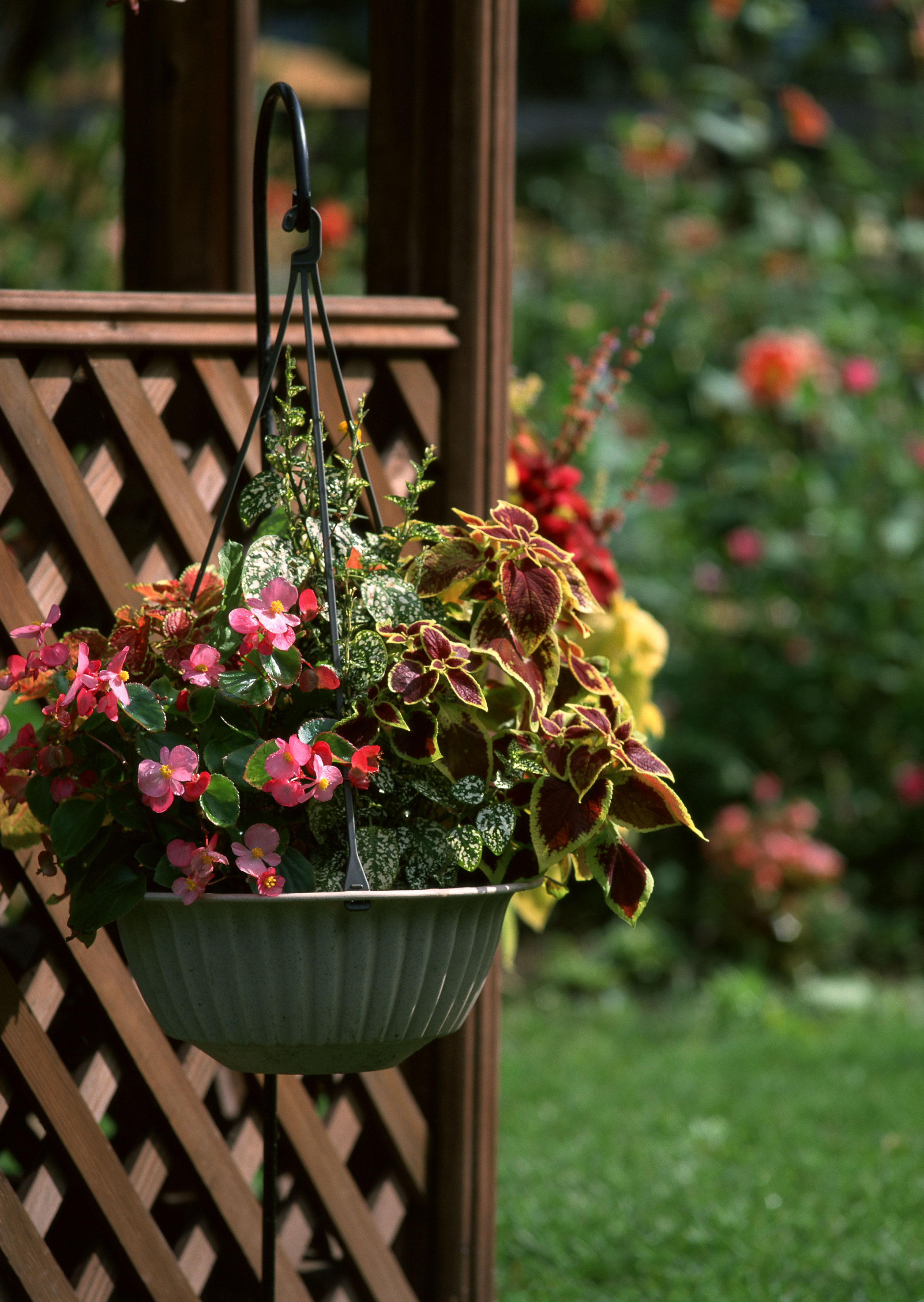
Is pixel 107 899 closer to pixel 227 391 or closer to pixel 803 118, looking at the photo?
pixel 227 391

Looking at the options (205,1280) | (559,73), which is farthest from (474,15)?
(559,73)

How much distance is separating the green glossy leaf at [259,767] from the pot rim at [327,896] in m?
0.10

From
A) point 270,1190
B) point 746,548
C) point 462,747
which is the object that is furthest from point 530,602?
point 746,548

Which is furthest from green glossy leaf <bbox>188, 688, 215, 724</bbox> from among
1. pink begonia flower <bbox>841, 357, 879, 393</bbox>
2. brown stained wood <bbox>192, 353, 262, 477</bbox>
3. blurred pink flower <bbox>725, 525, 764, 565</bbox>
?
pink begonia flower <bbox>841, 357, 879, 393</bbox>

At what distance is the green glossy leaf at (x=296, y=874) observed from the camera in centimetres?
127

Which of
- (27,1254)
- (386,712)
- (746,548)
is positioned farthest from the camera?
(746,548)

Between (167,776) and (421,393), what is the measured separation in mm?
867

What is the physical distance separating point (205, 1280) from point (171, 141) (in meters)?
1.71

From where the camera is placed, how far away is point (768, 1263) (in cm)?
247

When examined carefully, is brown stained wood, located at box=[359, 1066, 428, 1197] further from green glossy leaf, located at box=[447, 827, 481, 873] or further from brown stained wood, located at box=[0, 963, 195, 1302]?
green glossy leaf, located at box=[447, 827, 481, 873]

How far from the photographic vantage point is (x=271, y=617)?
1.29 metres

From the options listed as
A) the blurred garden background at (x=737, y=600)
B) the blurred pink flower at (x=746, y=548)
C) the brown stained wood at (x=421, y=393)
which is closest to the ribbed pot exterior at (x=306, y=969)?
the brown stained wood at (x=421, y=393)

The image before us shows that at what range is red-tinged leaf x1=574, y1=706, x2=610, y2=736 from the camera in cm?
137

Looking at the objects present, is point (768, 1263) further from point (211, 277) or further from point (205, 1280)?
point (211, 277)
